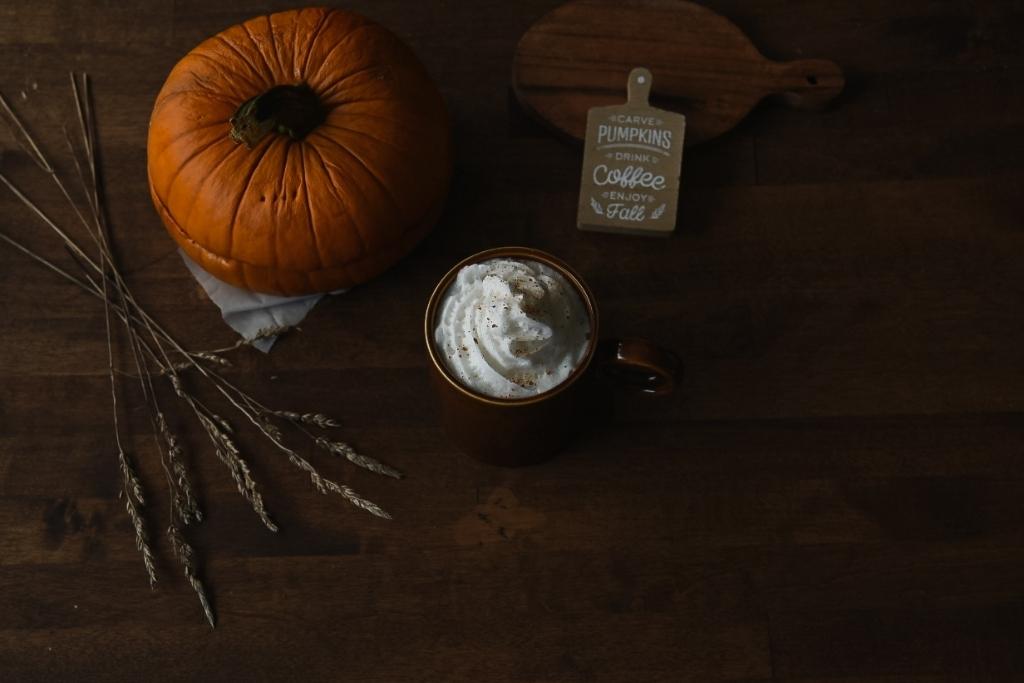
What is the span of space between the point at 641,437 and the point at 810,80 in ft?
1.61

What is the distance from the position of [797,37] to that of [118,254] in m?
0.89

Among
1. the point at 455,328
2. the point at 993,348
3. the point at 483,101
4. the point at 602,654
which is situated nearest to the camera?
the point at 455,328

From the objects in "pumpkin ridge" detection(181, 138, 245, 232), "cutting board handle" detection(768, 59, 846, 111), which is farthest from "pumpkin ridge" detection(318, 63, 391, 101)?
"cutting board handle" detection(768, 59, 846, 111)

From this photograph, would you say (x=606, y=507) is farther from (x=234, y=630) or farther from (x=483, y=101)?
(x=483, y=101)

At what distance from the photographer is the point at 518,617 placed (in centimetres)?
99

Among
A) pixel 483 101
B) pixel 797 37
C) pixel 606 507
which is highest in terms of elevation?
pixel 797 37

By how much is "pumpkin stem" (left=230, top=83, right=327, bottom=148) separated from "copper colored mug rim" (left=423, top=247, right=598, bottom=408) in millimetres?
238

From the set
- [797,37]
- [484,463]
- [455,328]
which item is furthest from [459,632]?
[797,37]

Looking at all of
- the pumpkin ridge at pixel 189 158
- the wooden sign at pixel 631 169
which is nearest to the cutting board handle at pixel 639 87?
the wooden sign at pixel 631 169

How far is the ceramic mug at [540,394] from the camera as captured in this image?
2.79 feet

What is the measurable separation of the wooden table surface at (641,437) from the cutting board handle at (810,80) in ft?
0.12

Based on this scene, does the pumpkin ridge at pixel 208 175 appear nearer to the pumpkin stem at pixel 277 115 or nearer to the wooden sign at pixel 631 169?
the pumpkin stem at pixel 277 115

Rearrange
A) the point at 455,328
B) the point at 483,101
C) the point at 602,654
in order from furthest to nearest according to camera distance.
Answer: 1. the point at 483,101
2. the point at 602,654
3. the point at 455,328

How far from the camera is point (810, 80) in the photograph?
1.15 meters
